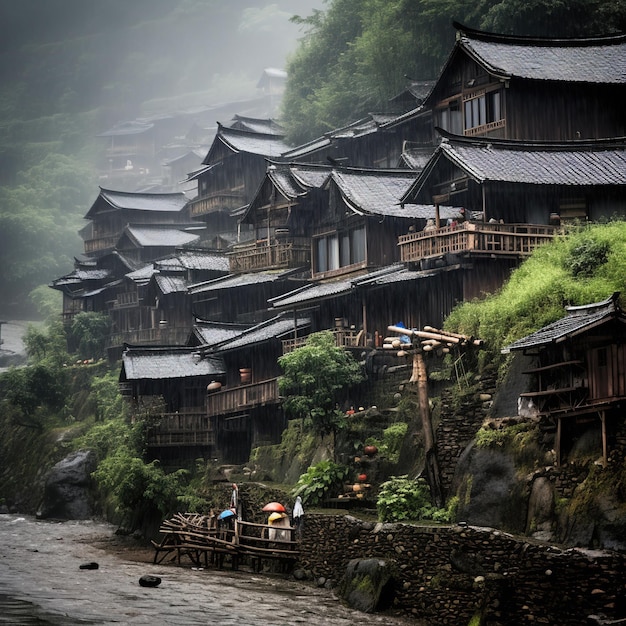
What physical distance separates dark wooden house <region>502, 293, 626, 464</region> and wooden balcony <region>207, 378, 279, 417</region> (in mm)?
18360

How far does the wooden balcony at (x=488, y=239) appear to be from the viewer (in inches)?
1635

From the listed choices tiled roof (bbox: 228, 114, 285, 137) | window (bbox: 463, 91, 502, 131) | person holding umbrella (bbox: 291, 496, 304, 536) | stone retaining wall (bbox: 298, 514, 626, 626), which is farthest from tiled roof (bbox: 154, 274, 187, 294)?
stone retaining wall (bbox: 298, 514, 626, 626)

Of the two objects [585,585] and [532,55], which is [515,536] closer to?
[585,585]

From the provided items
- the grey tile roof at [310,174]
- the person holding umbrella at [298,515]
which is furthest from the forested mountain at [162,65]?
the person holding umbrella at [298,515]

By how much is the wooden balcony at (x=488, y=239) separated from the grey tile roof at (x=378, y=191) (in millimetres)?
6843

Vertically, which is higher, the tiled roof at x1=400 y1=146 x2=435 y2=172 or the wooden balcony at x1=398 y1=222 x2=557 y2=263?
the tiled roof at x1=400 y1=146 x2=435 y2=172

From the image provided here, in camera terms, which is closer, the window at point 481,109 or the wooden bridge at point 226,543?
the wooden bridge at point 226,543

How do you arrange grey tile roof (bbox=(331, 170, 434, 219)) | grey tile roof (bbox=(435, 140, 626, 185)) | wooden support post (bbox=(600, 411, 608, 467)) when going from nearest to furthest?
wooden support post (bbox=(600, 411, 608, 467)) → grey tile roof (bbox=(435, 140, 626, 185)) → grey tile roof (bbox=(331, 170, 434, 219))

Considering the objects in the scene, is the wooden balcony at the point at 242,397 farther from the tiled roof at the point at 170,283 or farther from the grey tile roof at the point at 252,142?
the grey tile roof at the point at 252,142

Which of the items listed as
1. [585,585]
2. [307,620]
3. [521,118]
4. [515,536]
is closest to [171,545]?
[307,620]

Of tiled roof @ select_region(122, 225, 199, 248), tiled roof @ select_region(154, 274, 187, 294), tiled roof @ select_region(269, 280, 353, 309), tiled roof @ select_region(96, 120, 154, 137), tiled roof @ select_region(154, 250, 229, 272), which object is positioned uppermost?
tiled roof @ select_region(96, 120, 154, 137)

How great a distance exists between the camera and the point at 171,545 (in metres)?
42.3

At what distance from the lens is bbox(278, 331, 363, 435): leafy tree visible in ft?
137

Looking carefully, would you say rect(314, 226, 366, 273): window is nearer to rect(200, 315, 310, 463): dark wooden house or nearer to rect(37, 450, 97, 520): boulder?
rect(200, 315, 310, 463): dark wooden house
